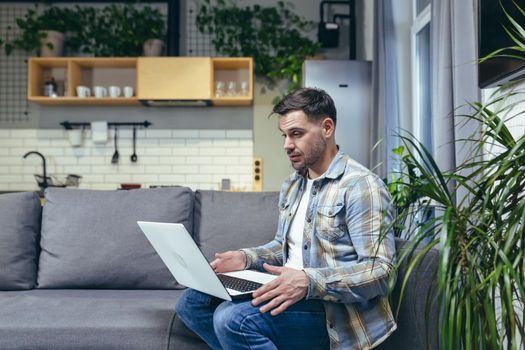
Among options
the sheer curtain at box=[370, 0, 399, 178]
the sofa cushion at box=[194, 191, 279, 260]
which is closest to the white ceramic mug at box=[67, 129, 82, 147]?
the sheer curtain at box=[370, 0, 399, 178]

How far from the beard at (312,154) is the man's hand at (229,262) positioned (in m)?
0.37

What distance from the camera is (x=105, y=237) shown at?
2.36m

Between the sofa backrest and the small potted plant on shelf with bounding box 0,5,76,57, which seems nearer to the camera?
the sofa backrest

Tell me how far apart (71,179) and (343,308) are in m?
3.95

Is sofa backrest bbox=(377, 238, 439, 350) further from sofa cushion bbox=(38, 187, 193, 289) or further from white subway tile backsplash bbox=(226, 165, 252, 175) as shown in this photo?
white subway tile backsplash bbox=(226, 165, 252, 175)

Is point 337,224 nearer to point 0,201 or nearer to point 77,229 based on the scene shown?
point 77,229

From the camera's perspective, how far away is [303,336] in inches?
64.6

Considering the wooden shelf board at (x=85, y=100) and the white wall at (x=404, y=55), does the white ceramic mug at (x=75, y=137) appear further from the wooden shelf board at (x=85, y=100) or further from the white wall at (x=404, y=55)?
the white wall at (x=404, y=55)

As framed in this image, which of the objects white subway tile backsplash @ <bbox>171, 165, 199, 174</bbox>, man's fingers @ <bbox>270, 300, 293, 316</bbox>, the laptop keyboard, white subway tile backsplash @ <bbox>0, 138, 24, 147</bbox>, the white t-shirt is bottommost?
man's fingers @ <bbox>270, 300, 293, 316</bbox>


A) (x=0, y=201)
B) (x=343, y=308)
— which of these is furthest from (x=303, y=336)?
(x=0, y=201)

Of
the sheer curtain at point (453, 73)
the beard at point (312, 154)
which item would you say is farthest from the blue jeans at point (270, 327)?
the sheer curtain at point (453, 73)

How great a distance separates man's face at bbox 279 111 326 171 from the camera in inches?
72.6

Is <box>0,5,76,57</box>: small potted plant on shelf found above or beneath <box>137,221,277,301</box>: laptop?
above

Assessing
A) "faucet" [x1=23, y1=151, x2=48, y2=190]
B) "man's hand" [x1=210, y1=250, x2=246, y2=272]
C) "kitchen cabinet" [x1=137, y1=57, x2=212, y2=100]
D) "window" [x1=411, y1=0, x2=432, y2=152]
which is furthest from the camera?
"faucet" [x1=23, y1=151, x2=48, y2=190]
